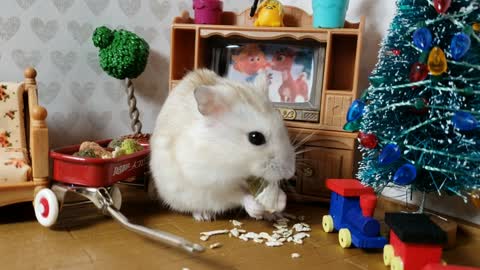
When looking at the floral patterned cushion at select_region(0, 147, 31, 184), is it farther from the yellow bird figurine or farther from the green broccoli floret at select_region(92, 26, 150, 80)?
the yellow bird figurine

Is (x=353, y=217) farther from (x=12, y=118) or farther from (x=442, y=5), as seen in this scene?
(x=12, y=118)

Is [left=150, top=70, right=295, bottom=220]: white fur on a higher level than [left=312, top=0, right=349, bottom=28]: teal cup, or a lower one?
lower

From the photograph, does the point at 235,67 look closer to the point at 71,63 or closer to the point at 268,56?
the point at 268,56

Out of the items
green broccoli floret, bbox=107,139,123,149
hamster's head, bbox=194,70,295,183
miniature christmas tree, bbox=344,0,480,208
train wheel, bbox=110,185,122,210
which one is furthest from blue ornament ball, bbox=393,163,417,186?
green broccoli floret, bbox=107,139,123,149

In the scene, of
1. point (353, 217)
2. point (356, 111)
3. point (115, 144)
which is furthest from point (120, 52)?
point (353, 217)

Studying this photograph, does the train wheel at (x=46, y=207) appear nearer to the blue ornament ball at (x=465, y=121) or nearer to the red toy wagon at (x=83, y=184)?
the red toy wagon at (x=83, y=184)

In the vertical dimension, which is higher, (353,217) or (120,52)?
(120,52)

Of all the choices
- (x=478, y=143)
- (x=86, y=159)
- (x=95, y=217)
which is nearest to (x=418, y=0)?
(x=478, y=143)

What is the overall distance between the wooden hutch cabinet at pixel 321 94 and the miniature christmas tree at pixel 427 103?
0.30 metres

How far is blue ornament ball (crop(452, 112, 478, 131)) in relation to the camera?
1263 mm

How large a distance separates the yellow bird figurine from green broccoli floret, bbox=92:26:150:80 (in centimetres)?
55

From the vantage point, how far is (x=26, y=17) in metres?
1.93

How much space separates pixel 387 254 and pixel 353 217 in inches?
7.1

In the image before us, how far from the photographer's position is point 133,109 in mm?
2150
